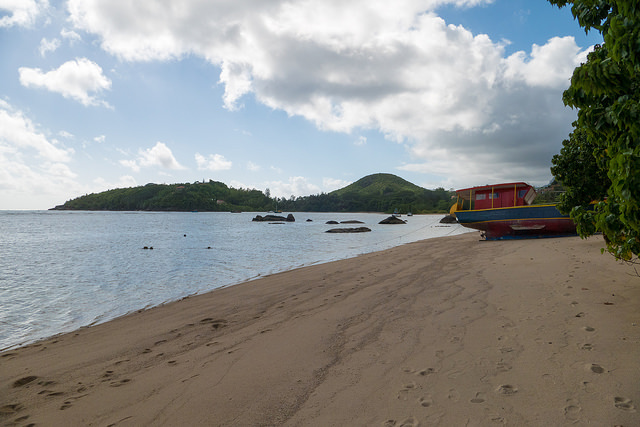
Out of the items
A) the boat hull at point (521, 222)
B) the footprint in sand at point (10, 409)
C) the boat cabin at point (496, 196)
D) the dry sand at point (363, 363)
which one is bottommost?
the footprint in sand at point (10, 409)

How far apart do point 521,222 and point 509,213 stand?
92 cm

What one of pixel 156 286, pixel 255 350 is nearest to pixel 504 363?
pixel 255 350

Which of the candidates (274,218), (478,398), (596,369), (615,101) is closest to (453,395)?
(478,398)

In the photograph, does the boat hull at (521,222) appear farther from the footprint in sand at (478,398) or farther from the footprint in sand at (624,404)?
the footprint in sand at (478,398)

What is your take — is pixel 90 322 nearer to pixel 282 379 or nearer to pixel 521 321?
pixel 282 379

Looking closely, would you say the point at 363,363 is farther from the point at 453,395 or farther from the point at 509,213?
the point at 509,213

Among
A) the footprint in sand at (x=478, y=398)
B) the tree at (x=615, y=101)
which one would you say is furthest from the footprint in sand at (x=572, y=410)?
the tree at (x=615, y=101)

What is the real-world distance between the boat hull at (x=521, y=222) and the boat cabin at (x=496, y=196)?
28.7 inches

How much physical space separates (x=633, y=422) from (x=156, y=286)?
552 inches

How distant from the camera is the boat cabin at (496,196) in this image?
23094 millimetres

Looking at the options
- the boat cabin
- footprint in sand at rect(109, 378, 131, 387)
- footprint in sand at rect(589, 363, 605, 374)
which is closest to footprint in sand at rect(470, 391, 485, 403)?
footprint in sand at rect(589, 363, 605, 374)

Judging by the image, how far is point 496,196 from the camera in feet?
78.6

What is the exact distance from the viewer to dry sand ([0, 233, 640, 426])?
3295mm

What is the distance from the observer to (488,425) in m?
2.93
